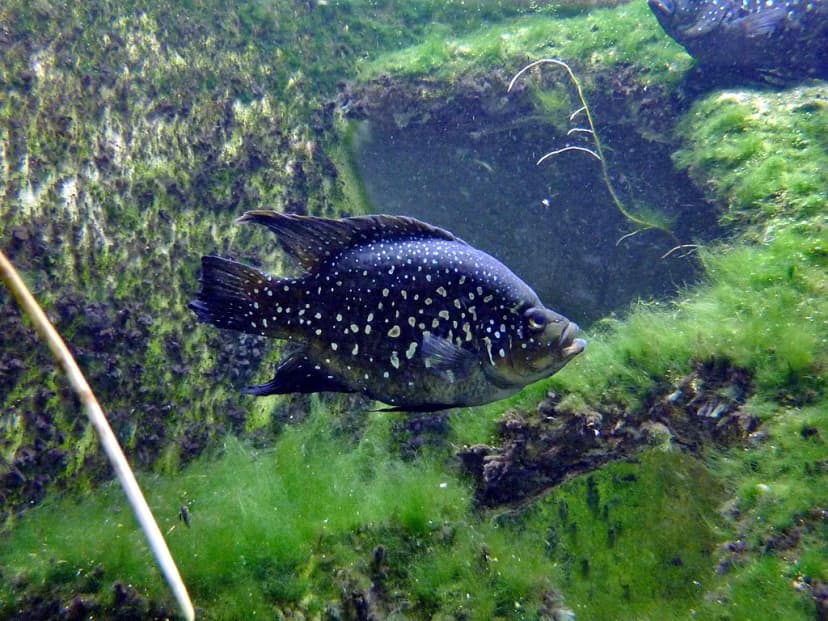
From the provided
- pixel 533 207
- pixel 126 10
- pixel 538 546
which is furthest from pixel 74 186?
pixel 533 207

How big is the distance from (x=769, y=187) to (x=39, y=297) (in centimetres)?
723

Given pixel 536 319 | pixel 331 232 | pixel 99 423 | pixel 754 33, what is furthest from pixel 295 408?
pixel 754 33

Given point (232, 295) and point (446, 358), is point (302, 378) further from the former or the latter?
point (446, 358)

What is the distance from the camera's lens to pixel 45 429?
3701 millimetres

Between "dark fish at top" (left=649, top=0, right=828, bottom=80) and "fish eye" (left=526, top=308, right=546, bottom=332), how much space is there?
588cm

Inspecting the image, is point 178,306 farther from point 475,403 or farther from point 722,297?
point 722,297

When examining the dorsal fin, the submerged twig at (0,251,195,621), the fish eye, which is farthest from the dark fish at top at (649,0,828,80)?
the submerged twig at (0,251,195,621)

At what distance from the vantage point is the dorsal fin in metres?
3.26

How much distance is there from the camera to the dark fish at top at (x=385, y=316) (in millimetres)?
3180

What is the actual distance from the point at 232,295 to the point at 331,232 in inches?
31.0

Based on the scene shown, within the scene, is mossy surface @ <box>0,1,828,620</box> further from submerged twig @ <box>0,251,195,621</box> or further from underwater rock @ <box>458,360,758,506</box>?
submerged twig @ <box>0,251,195,621</box>

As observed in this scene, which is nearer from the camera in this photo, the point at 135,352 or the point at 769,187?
the point at 135,352

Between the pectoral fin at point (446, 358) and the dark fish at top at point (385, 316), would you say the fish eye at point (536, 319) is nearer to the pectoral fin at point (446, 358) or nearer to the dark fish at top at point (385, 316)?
the dark fish at top at point (385, 316)

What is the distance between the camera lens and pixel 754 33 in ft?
21.3
